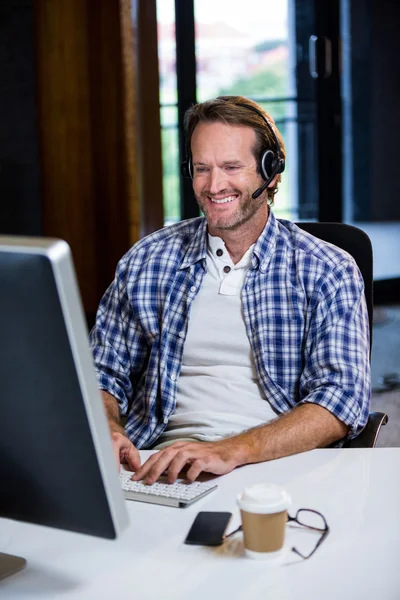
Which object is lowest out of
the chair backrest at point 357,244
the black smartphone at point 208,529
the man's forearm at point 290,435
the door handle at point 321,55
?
the man's forearm at point 290,435

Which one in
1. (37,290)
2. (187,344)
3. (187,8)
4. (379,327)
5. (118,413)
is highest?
(187,8)

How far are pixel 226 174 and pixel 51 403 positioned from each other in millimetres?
1137

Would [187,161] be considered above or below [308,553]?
above

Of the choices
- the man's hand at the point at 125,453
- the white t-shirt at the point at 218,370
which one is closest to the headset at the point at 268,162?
the white t-shirt at the point at 218,370

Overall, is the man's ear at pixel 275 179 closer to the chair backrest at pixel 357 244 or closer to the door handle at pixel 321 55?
the chair backrest at pixel 357 244

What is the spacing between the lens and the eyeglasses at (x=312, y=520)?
1087 millimetres

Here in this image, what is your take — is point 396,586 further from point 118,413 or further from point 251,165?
point 251,165

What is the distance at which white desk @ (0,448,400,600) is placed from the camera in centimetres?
95

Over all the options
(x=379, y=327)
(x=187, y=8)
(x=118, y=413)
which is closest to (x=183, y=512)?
(x=118, y=413)

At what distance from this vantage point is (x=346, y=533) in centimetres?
109

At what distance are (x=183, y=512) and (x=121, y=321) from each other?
2.52 ft

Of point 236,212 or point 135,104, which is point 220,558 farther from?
point 135,104

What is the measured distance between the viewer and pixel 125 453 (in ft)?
4.62

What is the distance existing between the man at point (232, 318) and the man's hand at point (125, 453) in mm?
214
